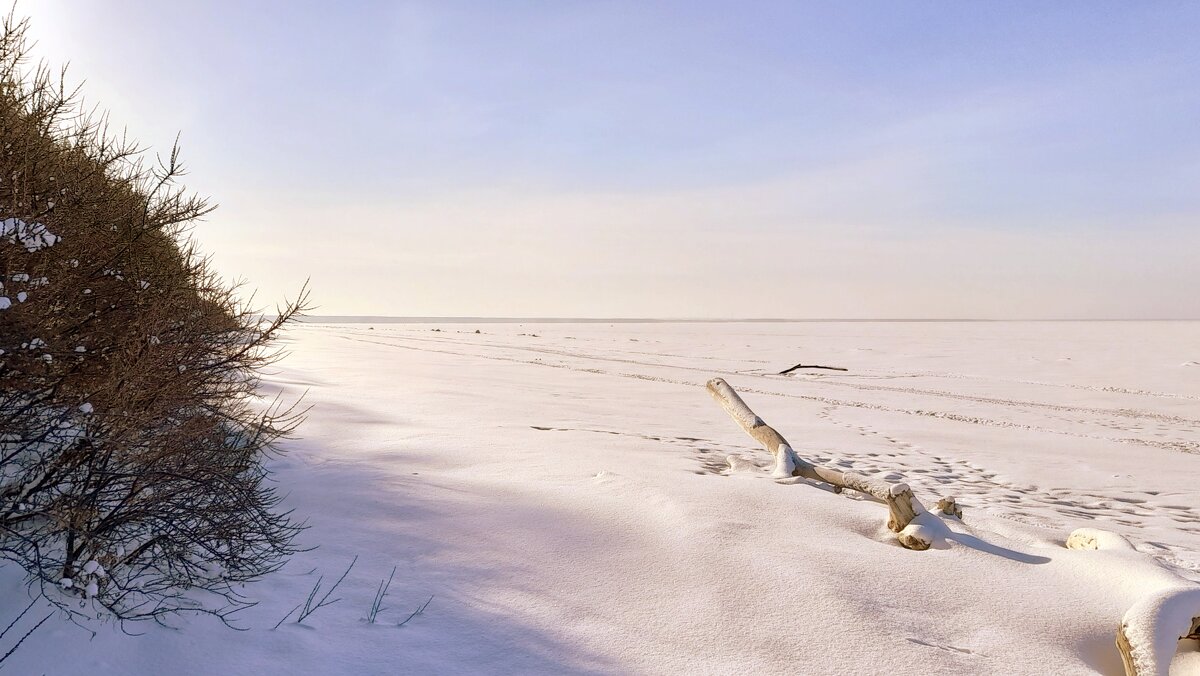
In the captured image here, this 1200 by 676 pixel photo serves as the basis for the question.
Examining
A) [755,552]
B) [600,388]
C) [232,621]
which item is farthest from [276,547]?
[600,388]

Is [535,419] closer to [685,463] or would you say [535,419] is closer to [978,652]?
[685,463]

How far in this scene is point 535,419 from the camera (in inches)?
328

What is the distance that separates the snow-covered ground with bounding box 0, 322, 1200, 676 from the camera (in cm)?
268

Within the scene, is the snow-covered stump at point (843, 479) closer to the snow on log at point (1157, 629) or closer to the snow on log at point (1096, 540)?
the snow on log at point (1096, 540)

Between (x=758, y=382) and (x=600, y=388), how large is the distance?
12.1 feet

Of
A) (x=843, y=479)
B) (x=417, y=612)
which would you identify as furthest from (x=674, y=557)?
(x=843, y=479)

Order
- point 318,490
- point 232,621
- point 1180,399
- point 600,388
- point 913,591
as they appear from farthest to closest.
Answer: point 600,388
point 1180,399
point 318,490
point 913,591
point 232,621

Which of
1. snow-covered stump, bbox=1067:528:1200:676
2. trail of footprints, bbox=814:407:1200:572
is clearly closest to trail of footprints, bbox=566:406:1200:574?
trail of footprints, bbox=814:407:1200:572

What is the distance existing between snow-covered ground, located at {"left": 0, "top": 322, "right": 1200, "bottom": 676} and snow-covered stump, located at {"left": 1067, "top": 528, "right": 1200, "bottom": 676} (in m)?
0.10

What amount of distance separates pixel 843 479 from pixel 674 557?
165 cm

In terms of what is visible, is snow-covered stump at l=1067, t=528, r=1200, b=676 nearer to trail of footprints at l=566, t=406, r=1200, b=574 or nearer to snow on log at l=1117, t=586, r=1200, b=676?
snow on log at l=1117, t=586, r=1200, b=676

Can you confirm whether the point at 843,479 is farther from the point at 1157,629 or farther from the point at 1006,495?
the point at 1157,629

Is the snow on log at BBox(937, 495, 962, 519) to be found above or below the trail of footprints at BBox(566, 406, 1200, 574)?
above

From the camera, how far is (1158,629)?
2.59 meters
